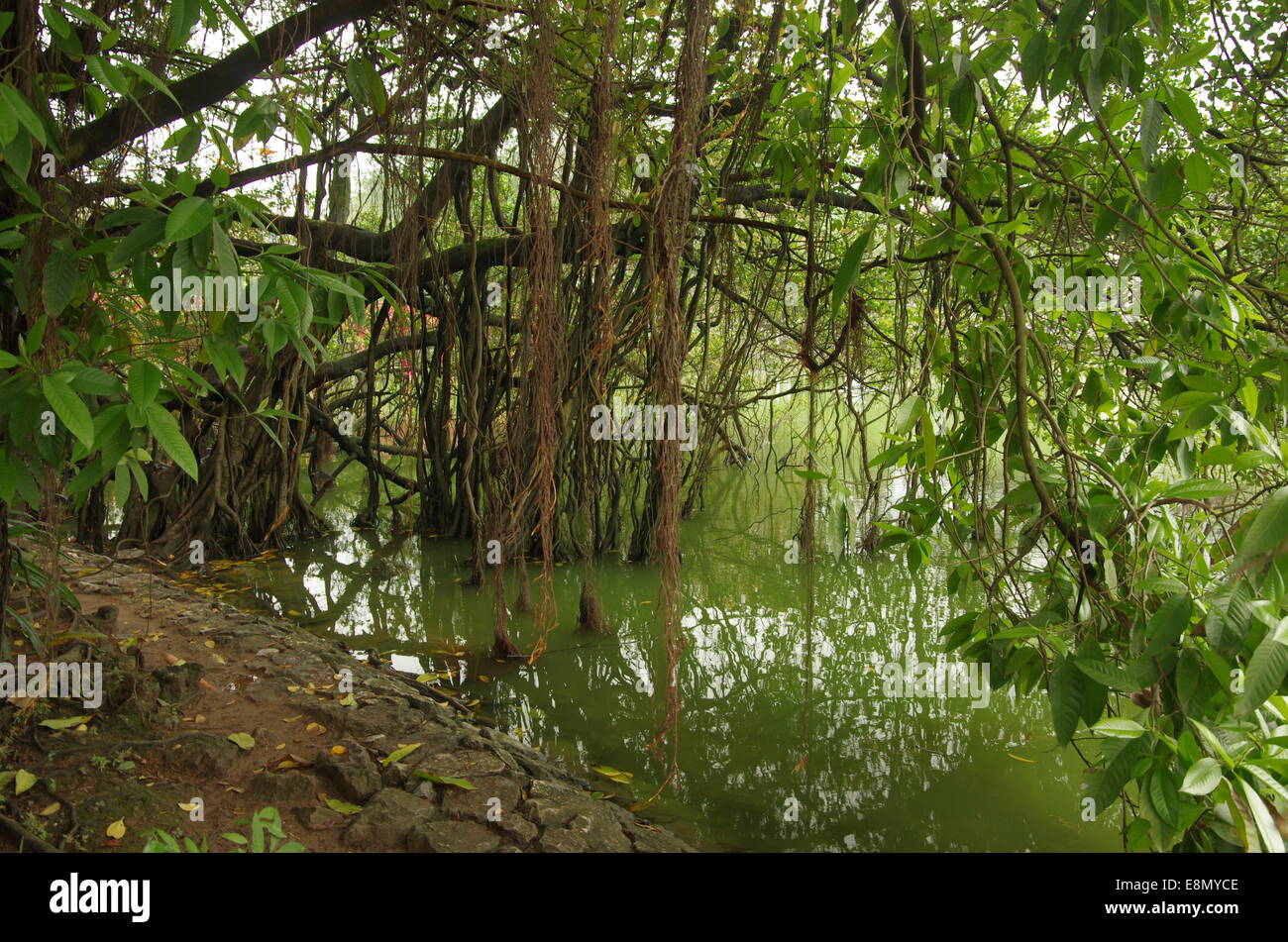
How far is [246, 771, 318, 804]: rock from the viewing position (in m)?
2.25

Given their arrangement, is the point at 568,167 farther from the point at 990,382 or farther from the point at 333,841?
the point at 333,841

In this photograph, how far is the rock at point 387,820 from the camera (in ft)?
6.89

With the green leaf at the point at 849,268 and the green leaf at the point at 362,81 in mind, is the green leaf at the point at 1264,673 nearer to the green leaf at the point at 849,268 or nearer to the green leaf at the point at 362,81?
the green leaf at the point at 849,268

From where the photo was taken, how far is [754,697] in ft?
12.1

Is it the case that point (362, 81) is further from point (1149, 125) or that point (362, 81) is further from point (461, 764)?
point (461, 764)

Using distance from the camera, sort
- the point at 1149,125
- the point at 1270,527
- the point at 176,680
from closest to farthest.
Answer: the point at 1270,527, the point at 1149,125, the point at 176,680

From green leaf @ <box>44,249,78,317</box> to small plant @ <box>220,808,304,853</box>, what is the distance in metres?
0.97

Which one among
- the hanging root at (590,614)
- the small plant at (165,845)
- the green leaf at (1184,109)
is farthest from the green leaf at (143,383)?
the hanging root at (590,614)

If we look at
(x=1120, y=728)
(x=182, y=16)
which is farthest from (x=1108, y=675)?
(x=182, y=16)

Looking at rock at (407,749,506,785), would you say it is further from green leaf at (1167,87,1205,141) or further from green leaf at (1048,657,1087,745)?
green leaf at (1167,87,1205,141)

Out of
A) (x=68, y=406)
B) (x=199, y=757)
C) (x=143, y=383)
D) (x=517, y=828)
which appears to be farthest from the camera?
(x=199, y=757)

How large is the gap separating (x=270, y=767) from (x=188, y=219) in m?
1.61

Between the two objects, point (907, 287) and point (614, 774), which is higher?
point (907, 287)

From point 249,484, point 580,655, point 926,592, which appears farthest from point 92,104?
point 926,592
